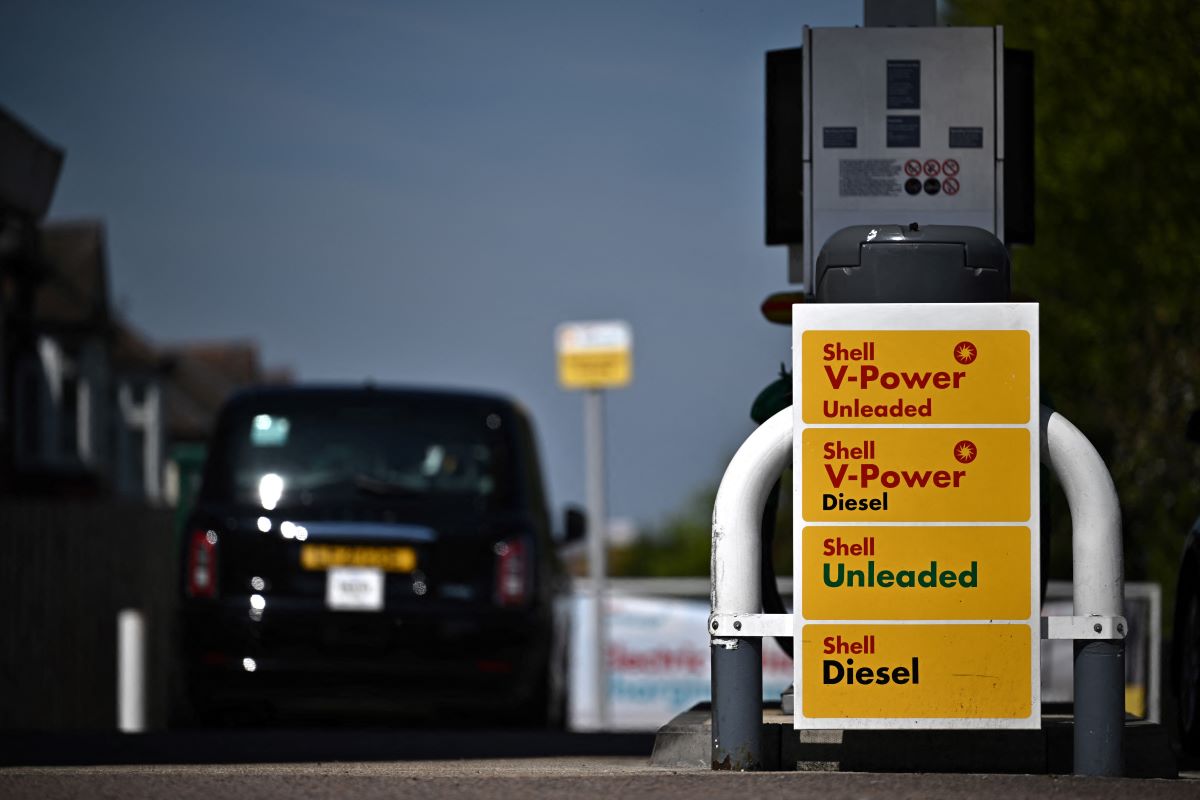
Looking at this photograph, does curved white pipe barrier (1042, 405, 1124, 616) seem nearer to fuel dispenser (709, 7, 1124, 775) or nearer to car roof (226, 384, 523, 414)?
fuel dispenser (709, 7, 1124, 775)

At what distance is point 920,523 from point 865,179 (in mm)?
2453

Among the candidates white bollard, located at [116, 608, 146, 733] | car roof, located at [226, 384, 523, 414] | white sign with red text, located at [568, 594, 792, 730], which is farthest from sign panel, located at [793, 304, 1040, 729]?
white sign with red text, located at [568, 594, 792, 730]

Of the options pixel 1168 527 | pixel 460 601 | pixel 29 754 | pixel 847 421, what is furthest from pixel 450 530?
pixel 1168 527

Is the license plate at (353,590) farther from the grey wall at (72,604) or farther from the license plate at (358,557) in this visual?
the grey wall at (72,604)

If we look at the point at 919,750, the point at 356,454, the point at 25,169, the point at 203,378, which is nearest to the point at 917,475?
the point at 919,750

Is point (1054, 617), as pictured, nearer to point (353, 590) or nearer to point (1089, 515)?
point (1089, 515)

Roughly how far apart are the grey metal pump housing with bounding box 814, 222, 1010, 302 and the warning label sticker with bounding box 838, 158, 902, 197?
72.0 inches

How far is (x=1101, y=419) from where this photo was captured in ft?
88.9

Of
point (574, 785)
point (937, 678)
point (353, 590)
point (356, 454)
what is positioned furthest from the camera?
point (356, 454)

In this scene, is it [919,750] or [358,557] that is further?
[358,557]

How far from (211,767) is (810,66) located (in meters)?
3.22

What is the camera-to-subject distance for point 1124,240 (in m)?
23.8

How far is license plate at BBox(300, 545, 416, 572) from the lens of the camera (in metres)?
11.9

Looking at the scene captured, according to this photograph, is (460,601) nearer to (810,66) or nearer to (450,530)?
(450,530)
